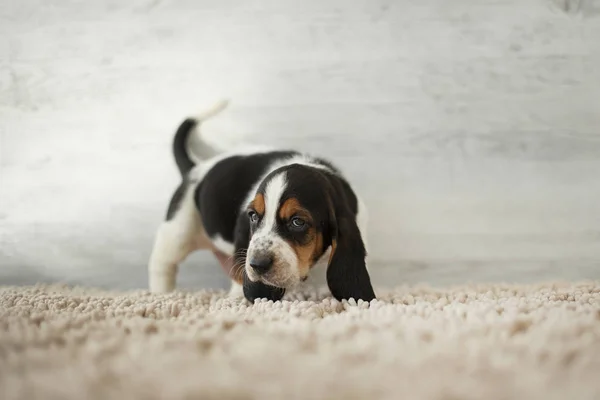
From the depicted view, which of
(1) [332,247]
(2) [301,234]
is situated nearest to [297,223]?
(2) [301,234]

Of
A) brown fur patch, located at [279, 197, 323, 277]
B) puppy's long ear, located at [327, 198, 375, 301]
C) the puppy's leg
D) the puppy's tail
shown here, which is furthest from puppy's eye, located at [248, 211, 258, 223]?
the puppy's tail

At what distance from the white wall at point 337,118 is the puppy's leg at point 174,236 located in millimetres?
275

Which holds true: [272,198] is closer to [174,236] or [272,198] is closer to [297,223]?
[297,223]

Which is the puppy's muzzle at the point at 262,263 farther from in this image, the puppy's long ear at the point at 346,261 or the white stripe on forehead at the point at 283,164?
the white stripe on forehead at the point at 283,164

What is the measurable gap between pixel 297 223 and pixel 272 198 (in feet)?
0.36

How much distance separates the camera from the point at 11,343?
0.85 m

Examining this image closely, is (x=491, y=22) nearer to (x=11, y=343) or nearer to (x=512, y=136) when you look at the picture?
(x=512, y=136)

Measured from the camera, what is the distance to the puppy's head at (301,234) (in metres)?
1.55

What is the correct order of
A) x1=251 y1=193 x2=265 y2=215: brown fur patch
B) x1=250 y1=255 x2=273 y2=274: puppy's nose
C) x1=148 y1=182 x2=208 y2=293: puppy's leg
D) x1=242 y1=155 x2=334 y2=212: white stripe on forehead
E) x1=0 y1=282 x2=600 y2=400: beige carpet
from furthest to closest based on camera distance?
1. x1=148 y1=182 x2=208 y2=293: puppy's leg
2. x1=242 y1=155 x2=334 y2=212: white stripe on forehead
3. x1=251 y1=193 x2=265 y2=215: brown fur patch
4. x1=250 y1=255 x2=273 y2=274: puppy's nose
5. x1=0 y1=282 x2=600 y2=400: beige carpet

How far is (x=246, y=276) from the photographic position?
1662mm

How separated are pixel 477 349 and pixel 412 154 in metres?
1.58

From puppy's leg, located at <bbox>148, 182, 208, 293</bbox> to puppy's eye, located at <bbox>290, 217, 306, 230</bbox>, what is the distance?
64cm

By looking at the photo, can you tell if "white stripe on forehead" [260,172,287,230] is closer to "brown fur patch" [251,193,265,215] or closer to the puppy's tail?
"brown fur patch" [251,193,265,215]

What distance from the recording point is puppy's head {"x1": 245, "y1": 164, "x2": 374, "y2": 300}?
155cm
